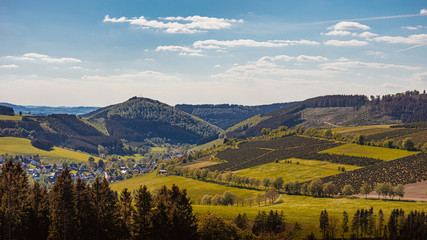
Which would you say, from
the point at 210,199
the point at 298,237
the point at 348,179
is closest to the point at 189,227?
the point at 298,237

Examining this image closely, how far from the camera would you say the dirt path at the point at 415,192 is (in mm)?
146725

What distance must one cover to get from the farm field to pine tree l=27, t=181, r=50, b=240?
56359 millimetres

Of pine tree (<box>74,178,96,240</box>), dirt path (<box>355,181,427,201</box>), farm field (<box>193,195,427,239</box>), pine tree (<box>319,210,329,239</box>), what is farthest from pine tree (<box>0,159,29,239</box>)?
dirt path (<box>355,181,427,201</box>)

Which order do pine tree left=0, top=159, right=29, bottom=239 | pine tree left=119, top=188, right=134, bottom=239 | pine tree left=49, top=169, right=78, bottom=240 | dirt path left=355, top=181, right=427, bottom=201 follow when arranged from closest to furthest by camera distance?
pine tree left=0, top=159, right=29, bottom=239
pine tree left=49, top=169, right=78, bottom=240
pine tree left=119, top=188, right=134, bottom=239
dirt path left=355, top=181, right=427, bottom=201

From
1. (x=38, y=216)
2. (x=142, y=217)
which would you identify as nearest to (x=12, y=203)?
(x=38, y=216)

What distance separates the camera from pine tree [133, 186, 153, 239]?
64.3 metres

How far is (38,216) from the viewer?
6925 cm

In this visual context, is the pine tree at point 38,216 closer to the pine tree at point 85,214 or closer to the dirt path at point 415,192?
the pine tree at point 85,214

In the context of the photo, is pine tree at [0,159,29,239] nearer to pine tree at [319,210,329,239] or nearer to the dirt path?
pine tree at [319,210,329,239]

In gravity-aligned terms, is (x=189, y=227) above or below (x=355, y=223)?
above

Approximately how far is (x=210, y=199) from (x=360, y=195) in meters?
69.7

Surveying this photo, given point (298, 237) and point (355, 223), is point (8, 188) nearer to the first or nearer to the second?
point (298, 237)

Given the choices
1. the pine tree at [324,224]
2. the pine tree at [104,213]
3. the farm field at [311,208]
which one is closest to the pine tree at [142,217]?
the pine tree at [104,213]

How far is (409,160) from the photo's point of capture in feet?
644
